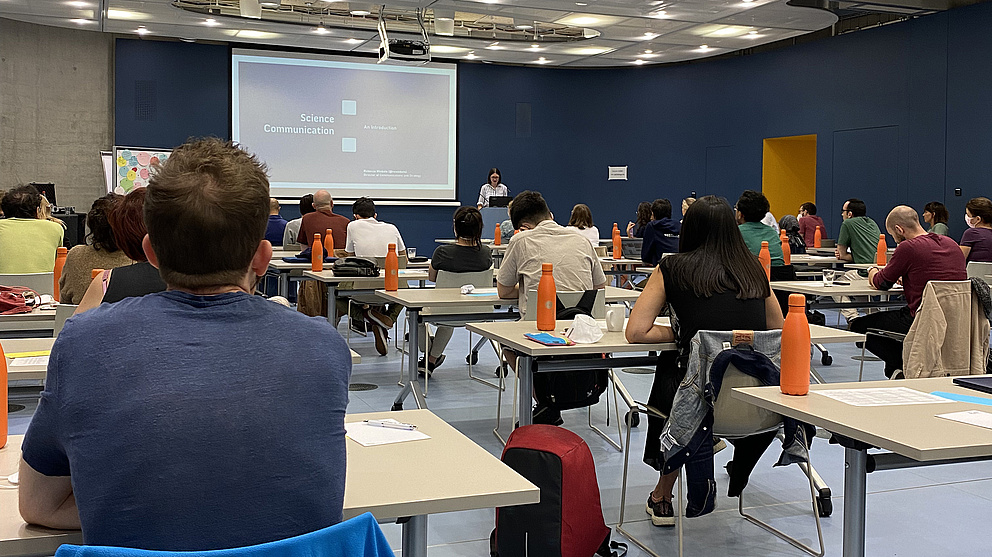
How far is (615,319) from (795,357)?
119cm

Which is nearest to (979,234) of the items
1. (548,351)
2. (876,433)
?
(548,351)

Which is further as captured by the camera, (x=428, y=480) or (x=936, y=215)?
(x=936, y=215)

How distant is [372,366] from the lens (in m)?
6.26

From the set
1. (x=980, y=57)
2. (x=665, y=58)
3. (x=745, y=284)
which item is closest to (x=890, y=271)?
(x=745, y=284)

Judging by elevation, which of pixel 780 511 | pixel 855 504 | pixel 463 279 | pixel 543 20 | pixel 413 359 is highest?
pixel 543 20

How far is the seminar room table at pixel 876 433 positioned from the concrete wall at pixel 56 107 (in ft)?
38.6

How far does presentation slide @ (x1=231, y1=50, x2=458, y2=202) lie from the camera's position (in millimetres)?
12469

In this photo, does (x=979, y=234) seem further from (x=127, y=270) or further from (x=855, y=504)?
(x=127, y=270)

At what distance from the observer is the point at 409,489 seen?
1503 mm

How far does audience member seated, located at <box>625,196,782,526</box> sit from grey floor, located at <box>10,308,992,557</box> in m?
0.35

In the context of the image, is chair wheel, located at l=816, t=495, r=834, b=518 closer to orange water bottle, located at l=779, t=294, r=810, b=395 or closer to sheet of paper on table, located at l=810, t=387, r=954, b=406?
sheet of paper on table, located at l=810, t=387, r=954, b=406

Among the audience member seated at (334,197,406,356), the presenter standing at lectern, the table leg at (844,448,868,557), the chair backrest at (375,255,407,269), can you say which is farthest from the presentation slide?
the table leg at (844,448,868,557)

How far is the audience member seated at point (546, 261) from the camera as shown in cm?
429

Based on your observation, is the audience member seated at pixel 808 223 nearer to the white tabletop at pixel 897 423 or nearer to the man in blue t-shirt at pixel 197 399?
the white tabletop at pixel 897 423
